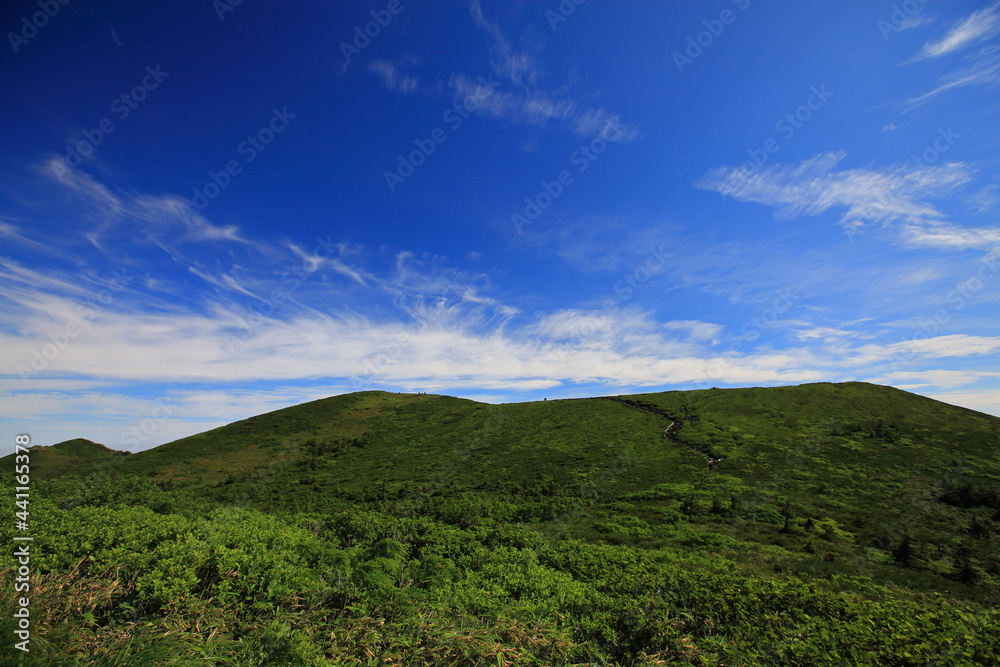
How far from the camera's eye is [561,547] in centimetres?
1712

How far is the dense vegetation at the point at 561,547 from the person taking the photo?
19.7 ft

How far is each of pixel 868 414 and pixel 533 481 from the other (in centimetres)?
4779

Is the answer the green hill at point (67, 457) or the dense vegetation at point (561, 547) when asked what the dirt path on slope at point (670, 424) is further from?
the green hill at point (67, 457)

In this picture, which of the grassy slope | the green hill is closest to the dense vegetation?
the grassy slope

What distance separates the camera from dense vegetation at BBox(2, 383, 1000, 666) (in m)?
6.00

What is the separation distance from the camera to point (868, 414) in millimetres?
53094

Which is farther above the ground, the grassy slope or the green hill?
the green hill

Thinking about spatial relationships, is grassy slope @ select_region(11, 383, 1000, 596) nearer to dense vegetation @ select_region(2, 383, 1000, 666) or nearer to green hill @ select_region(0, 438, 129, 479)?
dense vegetation @ select_region(2, 383, 1000, 666)

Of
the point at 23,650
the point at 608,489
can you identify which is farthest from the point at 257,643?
the point at 608,489

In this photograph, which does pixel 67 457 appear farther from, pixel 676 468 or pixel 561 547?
pixel 676 468

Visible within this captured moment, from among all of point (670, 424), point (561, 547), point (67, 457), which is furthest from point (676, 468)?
point (67, 457)

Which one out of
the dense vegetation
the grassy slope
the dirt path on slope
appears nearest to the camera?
the dense vegetation

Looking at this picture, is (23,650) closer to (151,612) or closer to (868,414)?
(151,612)

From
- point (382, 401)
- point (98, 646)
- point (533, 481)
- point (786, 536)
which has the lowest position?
point (786, 536)
